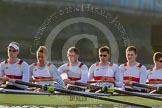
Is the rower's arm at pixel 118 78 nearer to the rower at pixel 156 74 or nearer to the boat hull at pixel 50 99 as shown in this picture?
the boat hull at pixel 50 99

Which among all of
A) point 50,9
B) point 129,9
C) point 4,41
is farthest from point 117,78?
point 129,9

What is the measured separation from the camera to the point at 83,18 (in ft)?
76.1

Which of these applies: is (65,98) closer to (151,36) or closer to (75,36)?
(75,36)

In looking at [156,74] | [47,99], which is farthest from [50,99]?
[156,74]

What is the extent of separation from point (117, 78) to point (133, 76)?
527 millimetres

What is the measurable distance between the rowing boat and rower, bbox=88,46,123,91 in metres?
0.46

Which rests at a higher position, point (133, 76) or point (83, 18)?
point (83, 18)

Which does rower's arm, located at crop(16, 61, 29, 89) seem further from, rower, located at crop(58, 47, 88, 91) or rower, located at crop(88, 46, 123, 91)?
rower, located at crop(88, 46, 123, 91)

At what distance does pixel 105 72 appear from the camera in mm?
10633

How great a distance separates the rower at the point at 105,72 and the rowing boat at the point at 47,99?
461mm

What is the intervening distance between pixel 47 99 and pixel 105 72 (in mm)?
1337

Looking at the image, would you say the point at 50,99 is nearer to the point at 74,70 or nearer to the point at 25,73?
the point at 25,73

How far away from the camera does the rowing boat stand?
31.2 feet

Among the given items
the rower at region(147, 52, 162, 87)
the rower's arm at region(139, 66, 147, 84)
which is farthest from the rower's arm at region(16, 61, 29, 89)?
the rower at region(147, 52, 162, 87)
